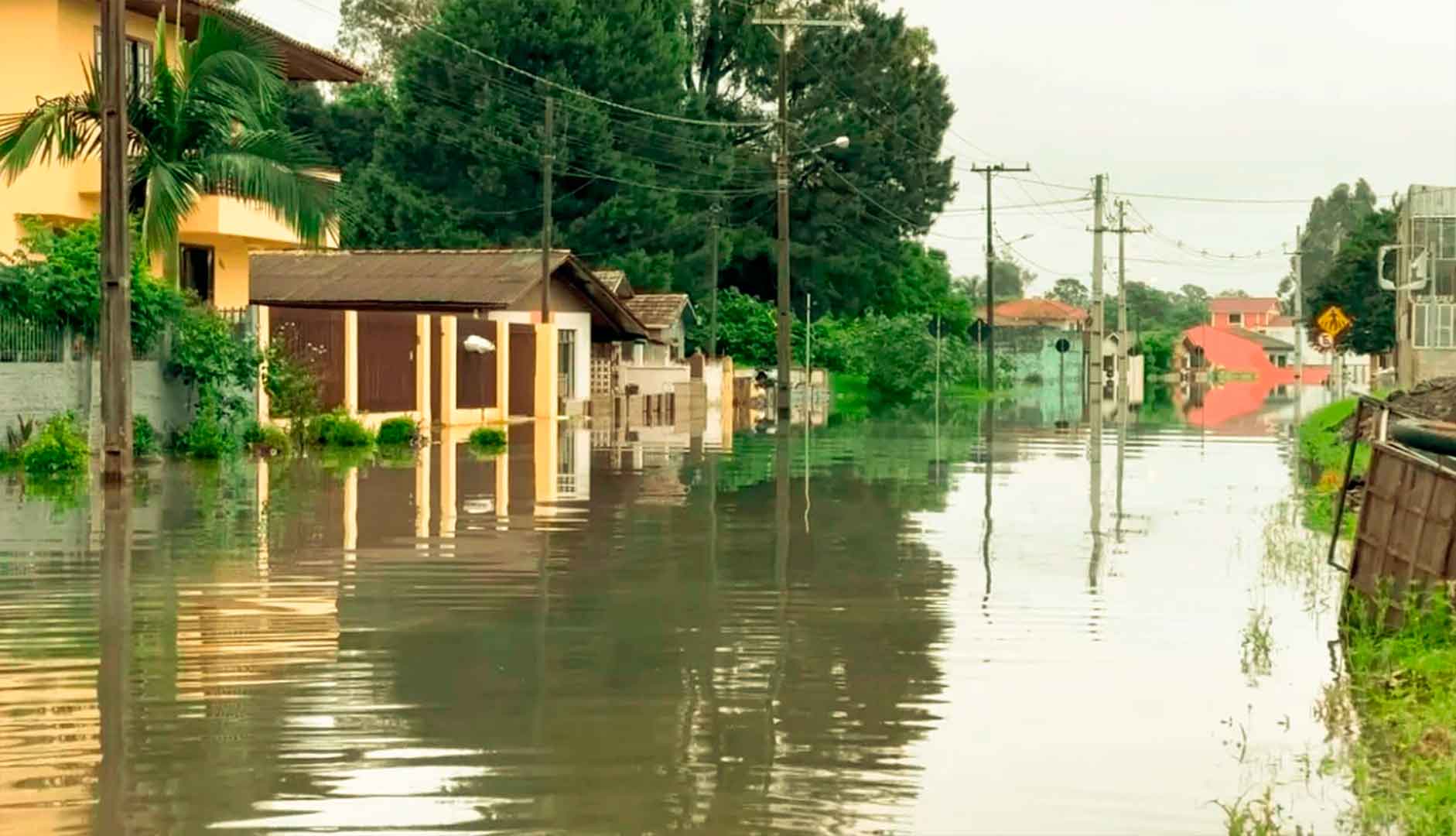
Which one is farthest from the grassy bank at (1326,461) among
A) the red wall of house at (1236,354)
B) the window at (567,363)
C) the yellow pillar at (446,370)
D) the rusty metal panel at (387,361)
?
the red wall of house at (1236,354)

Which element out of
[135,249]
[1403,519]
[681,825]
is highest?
[135,249]

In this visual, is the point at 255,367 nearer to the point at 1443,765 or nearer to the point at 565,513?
the point at 565,513

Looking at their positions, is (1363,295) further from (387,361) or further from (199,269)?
(199,269)

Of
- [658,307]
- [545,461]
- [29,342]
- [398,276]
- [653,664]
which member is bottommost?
[653,664]

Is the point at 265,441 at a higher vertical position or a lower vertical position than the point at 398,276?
lower

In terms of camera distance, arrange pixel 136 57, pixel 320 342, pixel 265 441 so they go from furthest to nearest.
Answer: pixel 320 342 → pixel 136 57 → pixel 265 441

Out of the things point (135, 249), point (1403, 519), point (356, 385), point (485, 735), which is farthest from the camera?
point (356, 385)

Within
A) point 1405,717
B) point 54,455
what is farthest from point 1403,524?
point 54,455

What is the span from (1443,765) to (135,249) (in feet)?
81.0

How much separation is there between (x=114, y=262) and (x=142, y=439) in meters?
5.42

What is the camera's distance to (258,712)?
33.2 feet

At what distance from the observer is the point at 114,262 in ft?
80.6

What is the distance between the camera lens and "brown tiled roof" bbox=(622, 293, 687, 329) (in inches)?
2704

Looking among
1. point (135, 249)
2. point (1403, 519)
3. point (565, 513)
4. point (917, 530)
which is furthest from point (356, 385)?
point (1403, 519)
